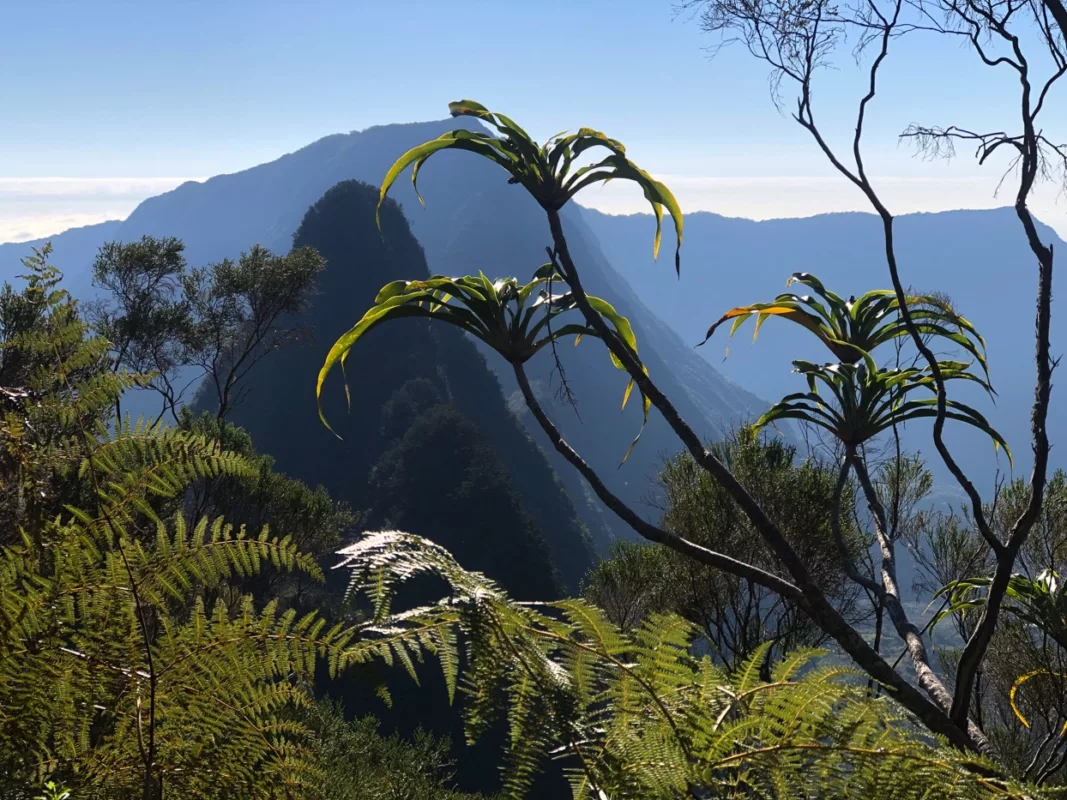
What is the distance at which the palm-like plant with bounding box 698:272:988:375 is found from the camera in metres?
→ 2.07

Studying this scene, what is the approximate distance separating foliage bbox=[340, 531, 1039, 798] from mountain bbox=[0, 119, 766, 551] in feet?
158

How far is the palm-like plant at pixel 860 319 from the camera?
2066 mm

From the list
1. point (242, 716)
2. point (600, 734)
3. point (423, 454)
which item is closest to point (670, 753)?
point (600, 734)

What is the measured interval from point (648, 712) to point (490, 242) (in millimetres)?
122378

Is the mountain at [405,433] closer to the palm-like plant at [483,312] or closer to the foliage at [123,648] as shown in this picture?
the palm-like plant at [483,312]

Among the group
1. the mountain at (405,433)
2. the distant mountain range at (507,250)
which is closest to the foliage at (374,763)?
the mountain at (405,433)

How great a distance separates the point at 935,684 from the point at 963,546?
19.1 feet

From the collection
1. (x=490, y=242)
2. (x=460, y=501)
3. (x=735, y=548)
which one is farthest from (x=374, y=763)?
(x=490, y=242)

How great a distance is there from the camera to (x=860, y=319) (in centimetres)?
246

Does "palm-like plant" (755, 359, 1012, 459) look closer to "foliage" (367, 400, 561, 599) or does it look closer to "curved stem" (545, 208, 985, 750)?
"curved stem" (545, 208, 985, 750)

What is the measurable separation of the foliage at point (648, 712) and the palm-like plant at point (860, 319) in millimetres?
1348

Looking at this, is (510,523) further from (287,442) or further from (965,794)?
(965,794)

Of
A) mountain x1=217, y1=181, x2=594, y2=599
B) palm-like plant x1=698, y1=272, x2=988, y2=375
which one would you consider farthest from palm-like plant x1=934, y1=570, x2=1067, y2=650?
mountain x1=217, y1=181, x2=594, y2=599

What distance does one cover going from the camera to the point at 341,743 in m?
6.88
